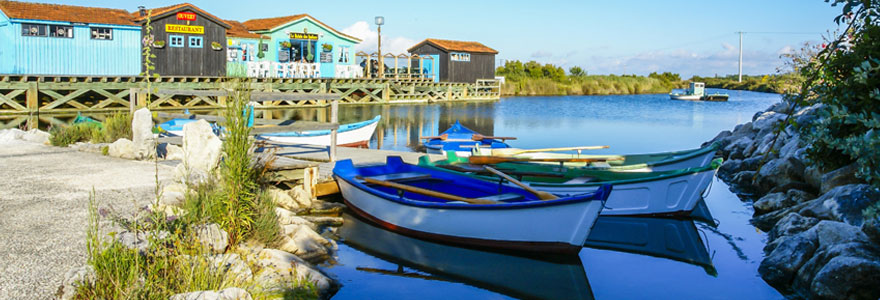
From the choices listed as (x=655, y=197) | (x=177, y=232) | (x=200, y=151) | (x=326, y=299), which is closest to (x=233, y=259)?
(x=177, y=232)

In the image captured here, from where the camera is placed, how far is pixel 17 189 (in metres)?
8.63

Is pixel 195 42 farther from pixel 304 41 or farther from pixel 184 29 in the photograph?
pixel 304 41

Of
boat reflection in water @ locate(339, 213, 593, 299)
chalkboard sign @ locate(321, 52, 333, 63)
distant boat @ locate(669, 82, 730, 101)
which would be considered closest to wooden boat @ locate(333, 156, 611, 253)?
boat reflection in water @ locate(339, 213, 593, 299)

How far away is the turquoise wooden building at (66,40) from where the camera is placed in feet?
94.5

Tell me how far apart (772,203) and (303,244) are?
25.2 ft

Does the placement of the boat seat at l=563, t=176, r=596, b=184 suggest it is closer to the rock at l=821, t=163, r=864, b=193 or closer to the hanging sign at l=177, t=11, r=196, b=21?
the rock at l=821, t=163, r=864, b=193

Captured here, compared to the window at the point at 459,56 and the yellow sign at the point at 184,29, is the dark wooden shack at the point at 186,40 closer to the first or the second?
the yellow sign at the point at 184,29

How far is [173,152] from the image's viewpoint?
39.7 ft

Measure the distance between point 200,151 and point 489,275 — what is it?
4.43 meters

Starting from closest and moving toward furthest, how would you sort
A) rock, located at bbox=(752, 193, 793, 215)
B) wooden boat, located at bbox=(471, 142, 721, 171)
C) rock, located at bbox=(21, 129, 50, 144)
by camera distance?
rock, located at bbox=(752, 193, 793, 215), wooden boat, located at bbox=(471, 142, 721, 171), rock, located at bbox=(21, 129, 50, 144)

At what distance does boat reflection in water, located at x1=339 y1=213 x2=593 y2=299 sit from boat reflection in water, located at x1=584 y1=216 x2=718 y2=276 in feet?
4.16

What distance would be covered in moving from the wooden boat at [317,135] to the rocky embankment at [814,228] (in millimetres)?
9572

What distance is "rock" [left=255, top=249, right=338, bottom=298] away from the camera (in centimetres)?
620

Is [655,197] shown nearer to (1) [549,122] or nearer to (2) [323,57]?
(1) [549,122]
